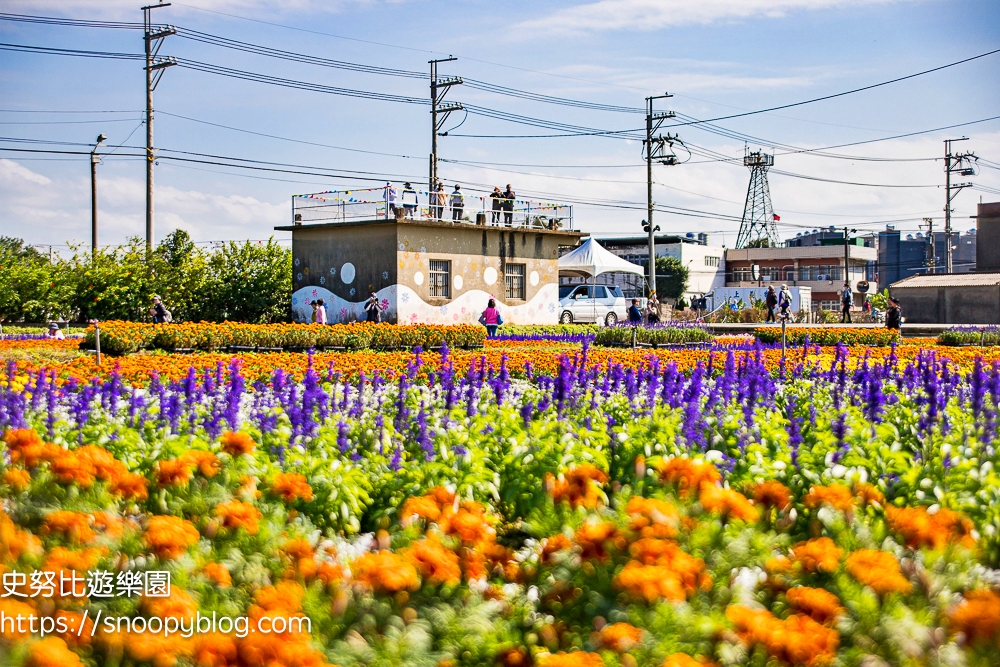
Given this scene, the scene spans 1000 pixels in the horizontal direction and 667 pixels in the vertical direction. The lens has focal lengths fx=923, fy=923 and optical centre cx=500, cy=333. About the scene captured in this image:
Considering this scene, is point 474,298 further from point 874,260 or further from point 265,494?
point 874,260

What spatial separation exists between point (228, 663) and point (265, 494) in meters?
1.94

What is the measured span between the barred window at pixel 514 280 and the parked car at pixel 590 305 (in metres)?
4.08

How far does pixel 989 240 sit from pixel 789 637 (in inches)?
1375

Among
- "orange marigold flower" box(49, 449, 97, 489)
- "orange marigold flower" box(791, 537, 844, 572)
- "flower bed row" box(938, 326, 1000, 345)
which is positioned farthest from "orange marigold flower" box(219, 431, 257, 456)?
"flower bed row" box(938, 326, 1000, 345)

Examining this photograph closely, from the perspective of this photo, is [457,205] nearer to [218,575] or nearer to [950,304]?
[950,304]

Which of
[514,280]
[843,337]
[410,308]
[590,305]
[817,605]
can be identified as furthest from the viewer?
[590,305]

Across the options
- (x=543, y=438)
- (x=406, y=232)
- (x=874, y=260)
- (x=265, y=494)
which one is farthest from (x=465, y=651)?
(x=874, y=260)

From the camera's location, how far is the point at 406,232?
2914 cm

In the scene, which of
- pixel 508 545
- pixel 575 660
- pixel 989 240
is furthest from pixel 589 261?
pixel 575 660

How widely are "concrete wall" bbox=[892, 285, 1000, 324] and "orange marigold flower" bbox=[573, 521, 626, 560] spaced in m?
30.0

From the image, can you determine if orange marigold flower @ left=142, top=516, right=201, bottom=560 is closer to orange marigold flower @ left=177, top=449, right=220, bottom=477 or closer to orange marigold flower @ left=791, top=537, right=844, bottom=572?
Answer: orange marigold flower @ left=177, top=449, right=220, bottom=477

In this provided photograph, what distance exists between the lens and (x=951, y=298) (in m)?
30.4

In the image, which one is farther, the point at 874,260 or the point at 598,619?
the point at 874,260

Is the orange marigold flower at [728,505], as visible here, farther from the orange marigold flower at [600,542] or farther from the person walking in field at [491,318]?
the person walking in field at [491,318]
